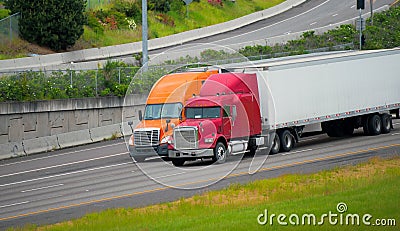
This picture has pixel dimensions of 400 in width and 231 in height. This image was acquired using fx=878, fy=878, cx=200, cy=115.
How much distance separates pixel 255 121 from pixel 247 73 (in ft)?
6.71

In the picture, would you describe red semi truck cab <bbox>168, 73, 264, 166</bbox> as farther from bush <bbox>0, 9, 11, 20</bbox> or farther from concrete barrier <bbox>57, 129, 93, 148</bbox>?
bush <bbox>0, 9, 11, 20</bbox>

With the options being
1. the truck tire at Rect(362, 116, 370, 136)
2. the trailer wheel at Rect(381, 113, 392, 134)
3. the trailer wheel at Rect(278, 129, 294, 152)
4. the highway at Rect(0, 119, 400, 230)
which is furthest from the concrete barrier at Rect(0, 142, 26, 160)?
the trailer wheel at Rect(381, 113, 392, 134)

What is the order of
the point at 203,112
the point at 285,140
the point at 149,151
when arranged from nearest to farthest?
the point at 203,112, the point at 149,151, the point at 285,140

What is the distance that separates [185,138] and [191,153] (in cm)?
70

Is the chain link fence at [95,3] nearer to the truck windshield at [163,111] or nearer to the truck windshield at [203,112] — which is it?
the truck windshield at [163,111]

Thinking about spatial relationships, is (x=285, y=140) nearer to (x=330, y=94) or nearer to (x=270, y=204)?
(x=330, y=94)

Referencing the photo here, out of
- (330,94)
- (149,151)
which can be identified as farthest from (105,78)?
(330,94)

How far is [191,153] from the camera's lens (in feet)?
107

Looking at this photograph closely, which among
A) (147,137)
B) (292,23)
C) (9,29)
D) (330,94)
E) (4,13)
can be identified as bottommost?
(147,137)

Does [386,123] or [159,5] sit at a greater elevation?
[159,5]

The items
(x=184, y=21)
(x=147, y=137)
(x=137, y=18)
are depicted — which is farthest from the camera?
(x=184, y=21)

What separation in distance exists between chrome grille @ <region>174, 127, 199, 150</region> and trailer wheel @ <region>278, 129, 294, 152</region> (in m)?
4.81

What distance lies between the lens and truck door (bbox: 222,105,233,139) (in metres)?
33.4

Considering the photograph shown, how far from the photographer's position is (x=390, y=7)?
81250 millimetres
